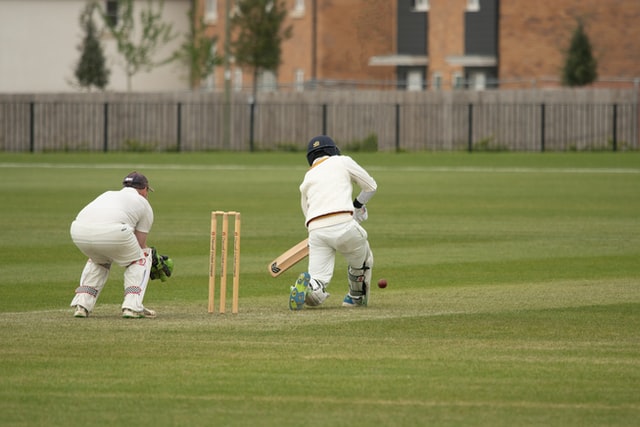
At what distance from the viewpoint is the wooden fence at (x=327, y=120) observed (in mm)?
50062

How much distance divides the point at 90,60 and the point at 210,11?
22.1 ft

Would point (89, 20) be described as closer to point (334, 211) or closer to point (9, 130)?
point (9, 130)

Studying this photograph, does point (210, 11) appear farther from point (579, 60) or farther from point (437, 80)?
point (579, 60)

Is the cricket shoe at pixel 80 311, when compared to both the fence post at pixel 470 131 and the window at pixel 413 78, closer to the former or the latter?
the fence post at pixel 470 131

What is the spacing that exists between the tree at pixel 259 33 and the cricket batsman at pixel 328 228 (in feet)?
157

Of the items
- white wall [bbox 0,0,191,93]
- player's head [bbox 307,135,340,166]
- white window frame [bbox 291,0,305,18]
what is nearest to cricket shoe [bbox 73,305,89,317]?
player's head [bbox 307,135,340,166]

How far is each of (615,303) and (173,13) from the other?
6391cm

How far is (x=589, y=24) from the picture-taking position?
2226 inches

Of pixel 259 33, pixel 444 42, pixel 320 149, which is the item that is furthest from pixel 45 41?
pixel 320 149

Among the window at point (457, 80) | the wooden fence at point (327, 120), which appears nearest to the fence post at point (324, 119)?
the wooden fence at point (327, 120)

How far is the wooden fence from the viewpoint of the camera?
164 ft

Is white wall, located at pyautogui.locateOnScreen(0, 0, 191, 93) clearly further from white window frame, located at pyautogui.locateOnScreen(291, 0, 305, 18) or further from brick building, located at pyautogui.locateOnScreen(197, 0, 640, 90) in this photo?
white window frame, located at pyautogui.locateOnScreen(291, 0, 305, 18)

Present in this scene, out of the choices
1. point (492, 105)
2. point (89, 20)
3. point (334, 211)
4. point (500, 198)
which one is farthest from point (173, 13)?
point (334, 211)

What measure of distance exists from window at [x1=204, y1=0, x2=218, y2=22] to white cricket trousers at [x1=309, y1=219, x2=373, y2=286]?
57.7 m
